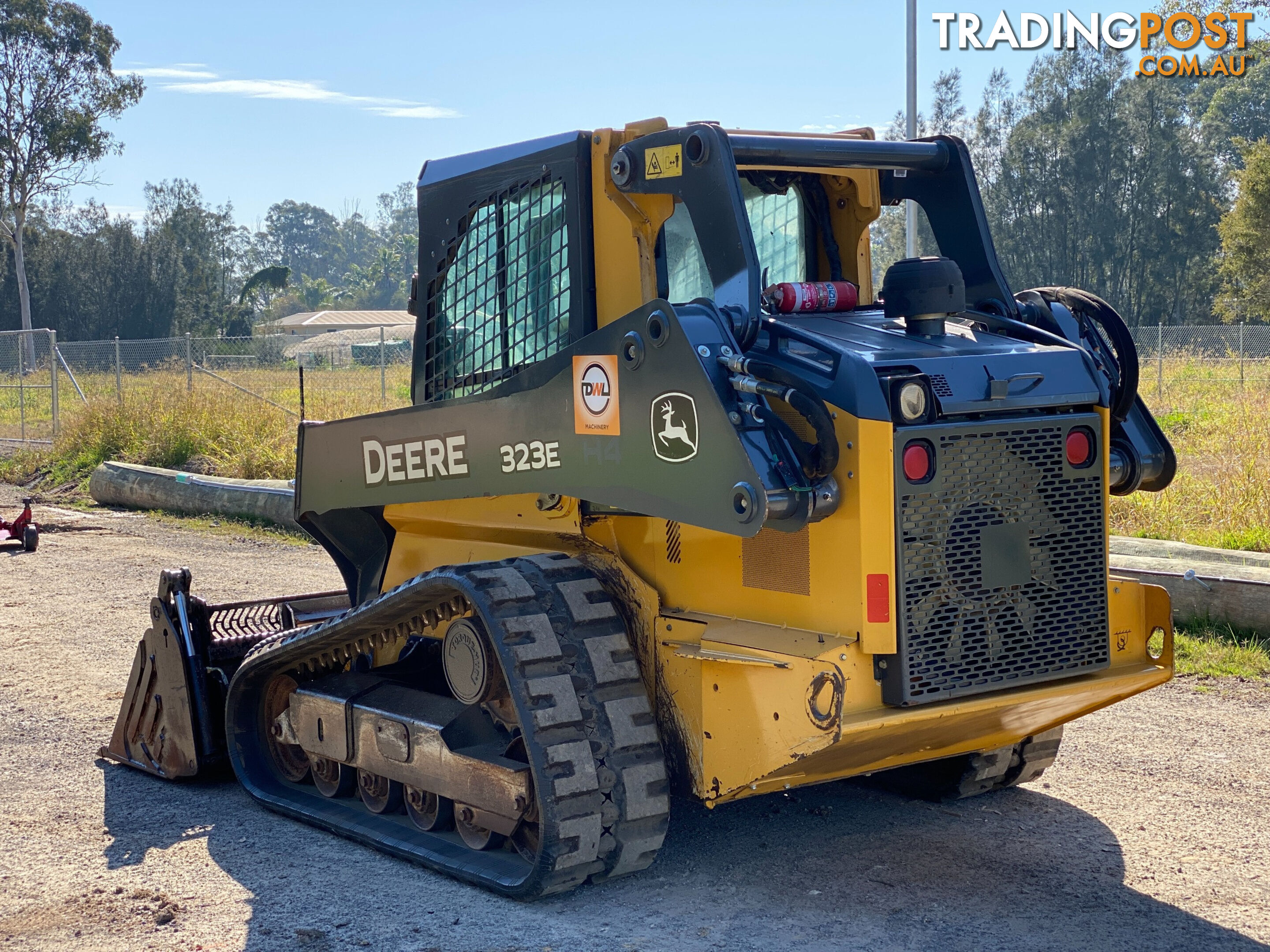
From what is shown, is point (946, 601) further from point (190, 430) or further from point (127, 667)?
point (190, 430)

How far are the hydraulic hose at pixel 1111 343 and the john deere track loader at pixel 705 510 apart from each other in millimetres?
17

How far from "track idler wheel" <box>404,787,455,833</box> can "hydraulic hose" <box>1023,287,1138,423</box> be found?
2.82m

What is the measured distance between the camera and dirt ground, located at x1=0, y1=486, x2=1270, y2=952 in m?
4.09

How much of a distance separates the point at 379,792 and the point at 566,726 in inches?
52.2

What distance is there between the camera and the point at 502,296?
5207 millimetres

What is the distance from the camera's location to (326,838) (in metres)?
5.13

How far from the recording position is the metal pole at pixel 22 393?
20.7 meters

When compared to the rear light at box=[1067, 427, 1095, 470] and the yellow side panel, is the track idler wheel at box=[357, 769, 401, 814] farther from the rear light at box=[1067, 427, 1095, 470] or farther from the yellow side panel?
the rear light at box=[1067, 427, 1095, 470]

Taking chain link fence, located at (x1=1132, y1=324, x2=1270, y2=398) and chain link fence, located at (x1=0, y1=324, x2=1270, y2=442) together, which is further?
chain link fence, located at (x1=1132, y1=324, x2=1270, y2=398)

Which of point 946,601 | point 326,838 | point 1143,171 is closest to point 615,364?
point 946,601

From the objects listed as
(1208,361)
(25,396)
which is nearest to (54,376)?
(25,396)

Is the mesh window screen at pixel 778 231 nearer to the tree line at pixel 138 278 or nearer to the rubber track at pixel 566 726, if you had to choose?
the rubber track at pixel 566 726

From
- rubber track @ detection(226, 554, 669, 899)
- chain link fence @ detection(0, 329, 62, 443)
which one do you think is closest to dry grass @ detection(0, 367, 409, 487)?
chain link fence @ detection(0, 329, 62, 443)

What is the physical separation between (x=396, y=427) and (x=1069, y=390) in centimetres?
258
